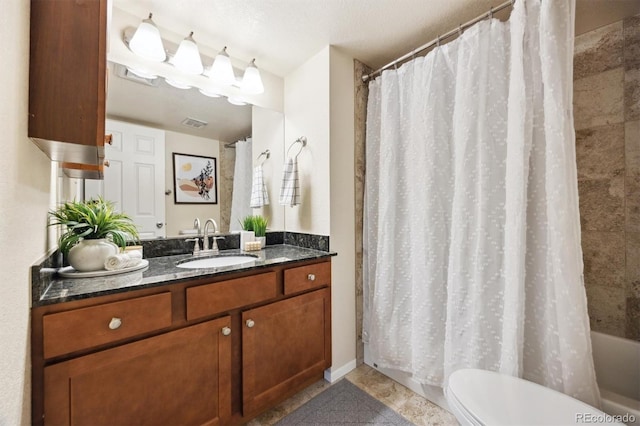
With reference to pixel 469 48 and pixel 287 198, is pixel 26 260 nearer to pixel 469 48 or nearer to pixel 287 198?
pixel 287 198

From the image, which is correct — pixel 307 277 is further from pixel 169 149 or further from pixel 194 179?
pixel 169 149

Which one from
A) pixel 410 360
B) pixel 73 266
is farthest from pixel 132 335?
pixel 410 360

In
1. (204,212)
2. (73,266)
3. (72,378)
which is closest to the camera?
(72,378)

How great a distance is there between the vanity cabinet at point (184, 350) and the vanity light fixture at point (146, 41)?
4.05 feet

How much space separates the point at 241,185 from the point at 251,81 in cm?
72

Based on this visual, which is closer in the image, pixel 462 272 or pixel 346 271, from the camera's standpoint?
pixel 462 272

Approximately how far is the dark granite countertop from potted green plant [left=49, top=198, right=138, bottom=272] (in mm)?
83

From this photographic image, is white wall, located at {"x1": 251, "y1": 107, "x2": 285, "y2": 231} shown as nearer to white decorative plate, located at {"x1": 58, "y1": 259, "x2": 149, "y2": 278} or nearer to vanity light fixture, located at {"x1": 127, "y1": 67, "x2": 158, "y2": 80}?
vanity light fixture, located at {"x1": 127, "y1": 67, "x2": 158, "y2": 80}

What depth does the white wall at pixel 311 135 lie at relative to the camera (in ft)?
5.76

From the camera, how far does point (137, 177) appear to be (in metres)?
1.49

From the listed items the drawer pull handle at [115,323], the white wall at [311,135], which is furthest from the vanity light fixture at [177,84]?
the drawer pull handle at [115,323]

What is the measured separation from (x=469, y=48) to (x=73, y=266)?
6.91 ft

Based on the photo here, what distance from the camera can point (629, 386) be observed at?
1384 millimetres

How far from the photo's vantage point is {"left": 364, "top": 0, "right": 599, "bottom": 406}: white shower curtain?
1.06 metres
